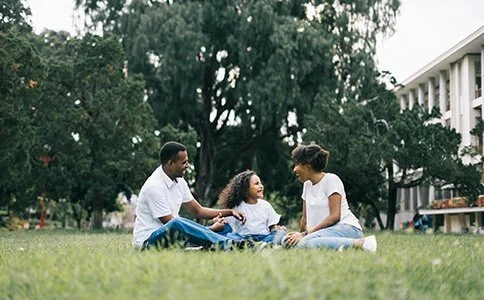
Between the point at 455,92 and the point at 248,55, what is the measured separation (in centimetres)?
2263

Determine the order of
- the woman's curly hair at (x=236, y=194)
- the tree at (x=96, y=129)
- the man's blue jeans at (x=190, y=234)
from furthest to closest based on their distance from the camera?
the tree at (x=96, y=129) → the woman's curly hair at (x=236, y=194) → the man's blue jeans at (x=190, y=234)

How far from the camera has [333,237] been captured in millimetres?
8484

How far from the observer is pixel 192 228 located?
8.33m

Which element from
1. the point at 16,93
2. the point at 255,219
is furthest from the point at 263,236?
the point at 16,93

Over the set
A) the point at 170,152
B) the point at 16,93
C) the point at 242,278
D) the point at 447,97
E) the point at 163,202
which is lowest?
the point at 242,278

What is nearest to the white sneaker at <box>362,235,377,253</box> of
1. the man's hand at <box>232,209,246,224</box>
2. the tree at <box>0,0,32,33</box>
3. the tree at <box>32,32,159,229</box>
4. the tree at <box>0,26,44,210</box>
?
the man's hand at <box>232,209,246,224</box>

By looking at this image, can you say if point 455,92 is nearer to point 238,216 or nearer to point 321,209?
point 238,216

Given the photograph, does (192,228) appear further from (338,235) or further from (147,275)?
(147,275)

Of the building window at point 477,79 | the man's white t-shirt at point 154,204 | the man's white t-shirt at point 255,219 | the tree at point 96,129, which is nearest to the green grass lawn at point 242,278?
the man's white t-shirt at point 154,204

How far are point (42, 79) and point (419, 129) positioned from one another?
47.3 feet

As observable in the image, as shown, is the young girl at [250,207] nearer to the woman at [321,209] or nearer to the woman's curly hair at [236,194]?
the woman's curly hair at [236,194]

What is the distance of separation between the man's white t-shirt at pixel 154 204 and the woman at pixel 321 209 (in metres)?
1.37

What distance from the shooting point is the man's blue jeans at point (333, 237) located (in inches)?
327

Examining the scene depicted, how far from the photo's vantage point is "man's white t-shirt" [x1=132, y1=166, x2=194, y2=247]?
8922 millimetres
